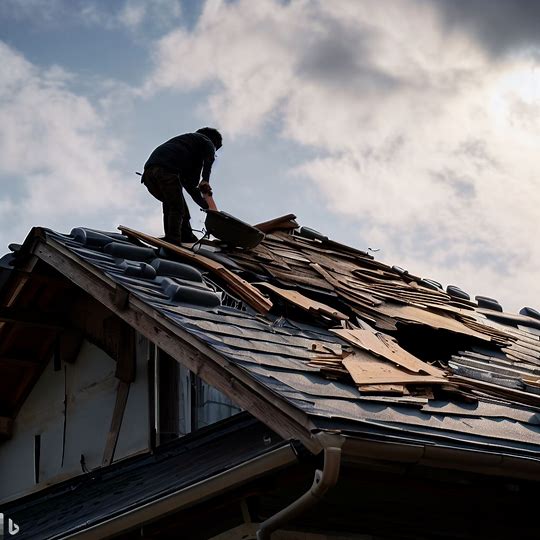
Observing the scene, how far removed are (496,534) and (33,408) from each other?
454 cm

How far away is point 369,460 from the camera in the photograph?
554 centimetres

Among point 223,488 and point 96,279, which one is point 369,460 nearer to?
point 223,488

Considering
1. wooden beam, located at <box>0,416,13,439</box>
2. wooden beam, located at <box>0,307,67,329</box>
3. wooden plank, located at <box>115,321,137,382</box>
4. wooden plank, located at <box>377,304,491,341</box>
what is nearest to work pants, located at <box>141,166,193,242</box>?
wooden beam, located at <box>0,307,67,329</box>

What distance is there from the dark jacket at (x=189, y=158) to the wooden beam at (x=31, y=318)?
187 centimetres

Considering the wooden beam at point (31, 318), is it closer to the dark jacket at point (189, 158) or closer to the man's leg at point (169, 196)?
the man's leg at point (169, 196)

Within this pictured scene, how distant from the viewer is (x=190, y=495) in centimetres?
588

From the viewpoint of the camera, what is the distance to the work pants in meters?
10.0

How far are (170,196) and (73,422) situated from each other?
2.44 meters

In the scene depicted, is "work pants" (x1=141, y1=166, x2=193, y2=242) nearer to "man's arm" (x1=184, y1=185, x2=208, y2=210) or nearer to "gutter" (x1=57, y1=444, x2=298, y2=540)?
"man's arm" (x1=184, y1=185, x2=208, y2=210)

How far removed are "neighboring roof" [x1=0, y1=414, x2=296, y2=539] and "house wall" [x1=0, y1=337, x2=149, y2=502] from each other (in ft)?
0.98

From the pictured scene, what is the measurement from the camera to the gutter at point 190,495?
5.67 metres

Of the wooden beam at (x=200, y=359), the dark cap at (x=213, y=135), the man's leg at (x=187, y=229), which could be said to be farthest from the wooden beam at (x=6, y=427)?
the dark cap at (x=213, y=135)

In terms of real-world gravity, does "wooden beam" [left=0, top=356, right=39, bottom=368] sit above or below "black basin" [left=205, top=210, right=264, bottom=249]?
below

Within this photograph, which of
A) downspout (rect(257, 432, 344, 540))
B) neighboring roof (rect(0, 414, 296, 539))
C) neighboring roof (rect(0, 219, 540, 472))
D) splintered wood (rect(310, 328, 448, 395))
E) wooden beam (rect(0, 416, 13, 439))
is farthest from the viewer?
wooden beam (rect(0, 416, 13, 439))
